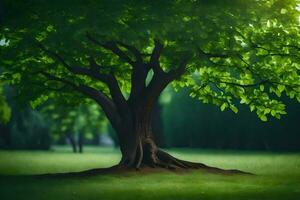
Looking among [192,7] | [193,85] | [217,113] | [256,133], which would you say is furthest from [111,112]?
[217,113]

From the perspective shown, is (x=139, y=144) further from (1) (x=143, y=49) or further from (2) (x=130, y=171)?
(1) (x=143, y=49)

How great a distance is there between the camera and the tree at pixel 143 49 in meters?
14.8

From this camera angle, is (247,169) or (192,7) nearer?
(192,7)

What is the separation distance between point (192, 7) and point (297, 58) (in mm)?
3725

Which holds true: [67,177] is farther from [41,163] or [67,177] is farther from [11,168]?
[41,163]

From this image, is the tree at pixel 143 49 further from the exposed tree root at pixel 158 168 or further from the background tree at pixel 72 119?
the background tree at pixel 72 119

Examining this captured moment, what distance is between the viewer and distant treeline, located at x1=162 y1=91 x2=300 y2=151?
2369cm

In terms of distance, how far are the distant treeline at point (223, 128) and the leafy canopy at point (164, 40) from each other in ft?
17.5

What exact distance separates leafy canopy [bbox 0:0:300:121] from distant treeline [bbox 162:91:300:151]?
5.34 metres

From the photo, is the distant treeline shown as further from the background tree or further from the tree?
the tree

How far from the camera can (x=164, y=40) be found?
15.9 m

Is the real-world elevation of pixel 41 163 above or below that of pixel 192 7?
below

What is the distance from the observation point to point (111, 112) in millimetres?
18141

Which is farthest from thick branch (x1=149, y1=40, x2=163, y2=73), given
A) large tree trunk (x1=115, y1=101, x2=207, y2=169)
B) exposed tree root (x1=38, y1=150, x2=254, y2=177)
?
exposed tree root (x1=38, y1=150, x2=254, y2=177)
